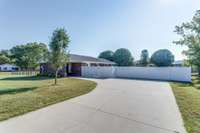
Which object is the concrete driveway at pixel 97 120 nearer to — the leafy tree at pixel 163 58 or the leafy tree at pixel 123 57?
the leafy tree at pixel 163 58

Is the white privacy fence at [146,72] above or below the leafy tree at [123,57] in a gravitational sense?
below

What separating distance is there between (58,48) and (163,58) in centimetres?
3265

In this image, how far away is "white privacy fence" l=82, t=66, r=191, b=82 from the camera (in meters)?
19.9

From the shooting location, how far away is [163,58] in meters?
40.5

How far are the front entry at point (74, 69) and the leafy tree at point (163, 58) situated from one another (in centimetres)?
2286

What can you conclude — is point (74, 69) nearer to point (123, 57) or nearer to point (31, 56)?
point (123, 57)

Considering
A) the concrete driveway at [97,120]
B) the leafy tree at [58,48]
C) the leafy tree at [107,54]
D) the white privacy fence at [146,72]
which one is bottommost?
the concrete driveway at [97,120]

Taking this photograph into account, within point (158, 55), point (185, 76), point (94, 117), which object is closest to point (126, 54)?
point (158, 55)

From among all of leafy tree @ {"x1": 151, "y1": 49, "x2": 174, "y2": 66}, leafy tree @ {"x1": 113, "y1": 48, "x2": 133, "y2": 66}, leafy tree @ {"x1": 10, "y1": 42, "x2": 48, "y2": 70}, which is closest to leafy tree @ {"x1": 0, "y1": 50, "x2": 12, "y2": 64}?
leafy tree @ {"x1": 10, "y1": 42, "x2": 48, "y2": 70}

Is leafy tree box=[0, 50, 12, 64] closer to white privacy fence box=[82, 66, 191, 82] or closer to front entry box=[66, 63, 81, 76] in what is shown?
front entry box=[66, 63, 81, 76]

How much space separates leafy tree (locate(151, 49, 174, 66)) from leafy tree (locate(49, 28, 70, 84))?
31278mm

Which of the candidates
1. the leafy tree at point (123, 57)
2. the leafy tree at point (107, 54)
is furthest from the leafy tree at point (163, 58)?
the leafy tree at point (107, 54)

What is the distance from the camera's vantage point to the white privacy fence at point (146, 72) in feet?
65.2

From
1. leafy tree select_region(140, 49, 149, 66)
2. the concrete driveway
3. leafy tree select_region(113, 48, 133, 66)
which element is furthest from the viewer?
leafy tree select_region(140, 49, 149, 66)
